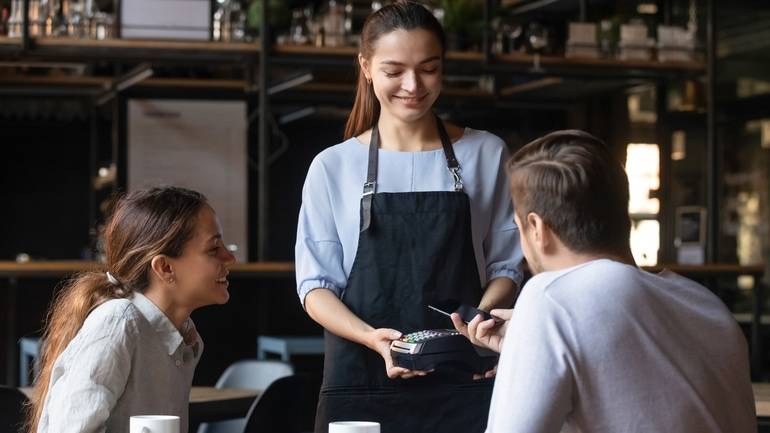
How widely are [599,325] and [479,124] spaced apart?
742cm

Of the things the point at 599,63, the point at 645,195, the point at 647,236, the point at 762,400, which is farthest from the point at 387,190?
the point at 645,195

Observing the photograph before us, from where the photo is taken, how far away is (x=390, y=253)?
7.61 feet

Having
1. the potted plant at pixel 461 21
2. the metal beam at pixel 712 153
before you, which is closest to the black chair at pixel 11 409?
the potted plant at pixel 461 21

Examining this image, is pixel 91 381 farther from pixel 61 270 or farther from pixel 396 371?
pixel 61 270

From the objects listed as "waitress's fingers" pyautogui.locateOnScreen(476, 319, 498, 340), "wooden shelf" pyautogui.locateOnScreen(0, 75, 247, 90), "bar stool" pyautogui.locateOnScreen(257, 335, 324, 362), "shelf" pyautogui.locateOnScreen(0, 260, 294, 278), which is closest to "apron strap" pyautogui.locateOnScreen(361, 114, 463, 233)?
"waitress's fingers" pyautogui.locateOnScreen(476, 319, 498, 340)

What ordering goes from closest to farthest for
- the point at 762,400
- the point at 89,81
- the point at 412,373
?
the point at 412,373, the point at 762,400, the point at 89,81

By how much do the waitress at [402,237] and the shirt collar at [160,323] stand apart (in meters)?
0.28

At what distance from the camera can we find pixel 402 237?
7.64ft

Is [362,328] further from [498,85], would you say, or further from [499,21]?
[498,85]

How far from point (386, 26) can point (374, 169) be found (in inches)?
11.1

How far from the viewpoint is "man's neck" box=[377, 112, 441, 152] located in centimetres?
238

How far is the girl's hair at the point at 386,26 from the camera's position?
2.32m

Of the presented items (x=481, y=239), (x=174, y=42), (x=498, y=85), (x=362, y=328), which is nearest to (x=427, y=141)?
(x=481, y=239)

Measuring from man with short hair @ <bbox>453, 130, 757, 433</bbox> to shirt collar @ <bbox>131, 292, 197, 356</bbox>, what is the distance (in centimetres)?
89
